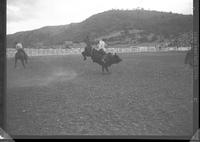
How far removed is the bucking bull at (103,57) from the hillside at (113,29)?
0.66ft

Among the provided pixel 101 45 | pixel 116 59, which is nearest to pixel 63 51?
pixel 101 45

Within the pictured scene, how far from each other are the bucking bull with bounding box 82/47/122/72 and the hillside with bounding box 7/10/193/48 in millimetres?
202

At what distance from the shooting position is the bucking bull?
3963mm

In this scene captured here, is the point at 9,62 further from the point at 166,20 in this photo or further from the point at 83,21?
the point at 166,20

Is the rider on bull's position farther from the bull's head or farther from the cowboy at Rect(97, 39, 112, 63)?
the bull's head

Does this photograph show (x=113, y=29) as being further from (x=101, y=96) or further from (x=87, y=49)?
(x=101, y=96)

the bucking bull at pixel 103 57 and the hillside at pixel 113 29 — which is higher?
the hillside at pixel 113 29

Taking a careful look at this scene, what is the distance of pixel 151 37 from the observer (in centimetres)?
398

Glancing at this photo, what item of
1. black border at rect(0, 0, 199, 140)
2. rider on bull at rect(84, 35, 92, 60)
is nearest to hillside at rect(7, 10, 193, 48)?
rider on bull at rect(84, 35, 92, 60)

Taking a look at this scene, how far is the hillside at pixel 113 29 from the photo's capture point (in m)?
3.92

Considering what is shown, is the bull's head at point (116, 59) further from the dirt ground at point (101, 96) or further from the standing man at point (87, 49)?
the standing man at point (87, 49)

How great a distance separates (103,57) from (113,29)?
0.42 metres

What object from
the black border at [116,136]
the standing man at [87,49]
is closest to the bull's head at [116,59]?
the standing man at [87,49]

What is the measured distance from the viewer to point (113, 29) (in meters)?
4.02
